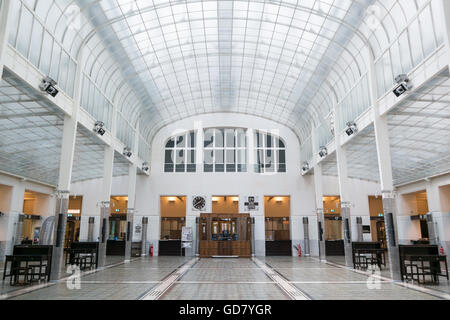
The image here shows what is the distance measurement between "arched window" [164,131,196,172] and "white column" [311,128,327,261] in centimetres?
1177

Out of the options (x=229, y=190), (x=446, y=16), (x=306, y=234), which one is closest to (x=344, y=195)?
(x=306, y=234)

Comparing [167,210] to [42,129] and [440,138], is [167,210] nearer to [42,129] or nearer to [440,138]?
[42,129]

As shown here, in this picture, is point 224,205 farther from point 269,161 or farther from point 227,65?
point 227,65

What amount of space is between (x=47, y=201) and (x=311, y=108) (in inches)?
1018

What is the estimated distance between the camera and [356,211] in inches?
1292

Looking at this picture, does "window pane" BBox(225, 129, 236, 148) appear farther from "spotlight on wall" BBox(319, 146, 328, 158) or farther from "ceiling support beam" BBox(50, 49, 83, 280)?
"ceiling support beam" BBox(50, 49, 83, 280)

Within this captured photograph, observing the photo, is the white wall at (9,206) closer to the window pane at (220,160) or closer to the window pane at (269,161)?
the window pane at (220,160)

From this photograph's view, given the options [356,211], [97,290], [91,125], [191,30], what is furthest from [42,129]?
[356,211]

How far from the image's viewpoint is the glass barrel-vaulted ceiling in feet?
60.0

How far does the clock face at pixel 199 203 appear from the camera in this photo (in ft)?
104

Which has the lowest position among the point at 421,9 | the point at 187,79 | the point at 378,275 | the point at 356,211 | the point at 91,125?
the point at 378,275

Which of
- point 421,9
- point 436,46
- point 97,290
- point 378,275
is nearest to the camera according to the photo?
point 97,290

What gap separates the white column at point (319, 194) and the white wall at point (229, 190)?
17.0 feet

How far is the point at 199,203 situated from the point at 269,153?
8.67m
